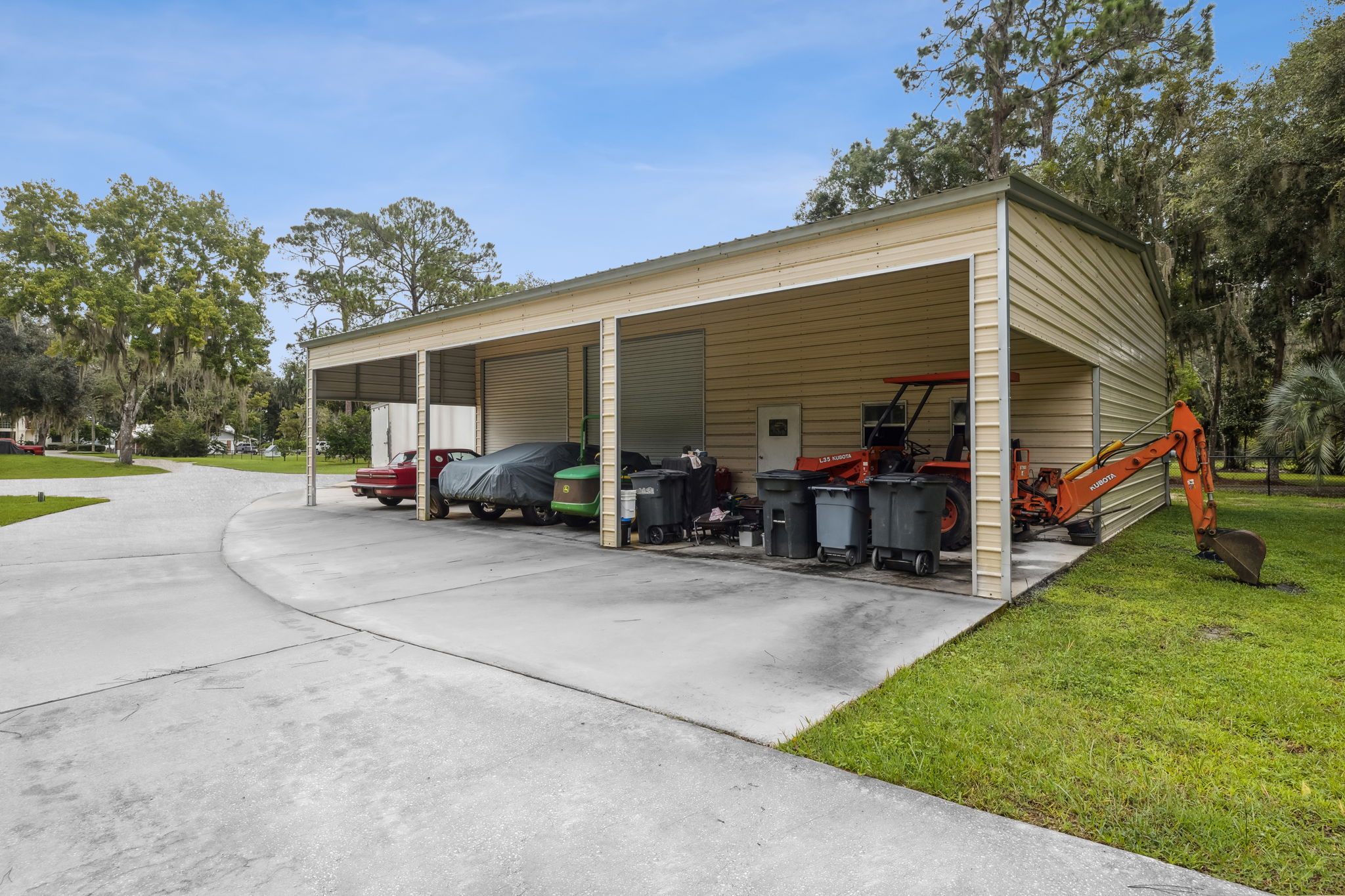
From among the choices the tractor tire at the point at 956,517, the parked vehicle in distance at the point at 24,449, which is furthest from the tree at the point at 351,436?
the tractor tire at the point at 956,517

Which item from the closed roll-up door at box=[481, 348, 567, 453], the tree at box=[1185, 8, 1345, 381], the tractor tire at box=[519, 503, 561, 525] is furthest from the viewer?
the closed roll-up door at box=[481, 348, 567, 453]

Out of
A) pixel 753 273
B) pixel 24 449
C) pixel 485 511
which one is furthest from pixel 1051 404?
pixel 24 449

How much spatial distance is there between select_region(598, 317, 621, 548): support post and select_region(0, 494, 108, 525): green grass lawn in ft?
36.6

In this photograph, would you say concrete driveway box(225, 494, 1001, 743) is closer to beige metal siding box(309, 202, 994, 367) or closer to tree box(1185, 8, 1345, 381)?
beige metal siding box(309, 202, 994, 367)

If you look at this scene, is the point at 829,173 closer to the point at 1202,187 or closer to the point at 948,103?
the point at 948,103

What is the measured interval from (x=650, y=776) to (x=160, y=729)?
259 centimetres

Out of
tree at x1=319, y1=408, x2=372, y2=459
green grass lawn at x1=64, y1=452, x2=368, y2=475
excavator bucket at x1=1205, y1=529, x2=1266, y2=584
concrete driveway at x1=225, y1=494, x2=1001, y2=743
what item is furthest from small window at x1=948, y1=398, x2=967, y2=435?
tree at x1=319, y1=408, x2=372, y2=459

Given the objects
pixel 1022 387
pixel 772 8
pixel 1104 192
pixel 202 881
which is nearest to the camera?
pixel 202 881

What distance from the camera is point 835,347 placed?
11992 mm

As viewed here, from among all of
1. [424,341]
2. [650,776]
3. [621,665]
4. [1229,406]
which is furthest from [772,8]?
[1229,406]

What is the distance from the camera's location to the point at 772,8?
16.7 meters

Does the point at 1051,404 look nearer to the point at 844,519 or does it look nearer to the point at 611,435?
the point at 844,519

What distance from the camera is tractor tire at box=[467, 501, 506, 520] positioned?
492 inches

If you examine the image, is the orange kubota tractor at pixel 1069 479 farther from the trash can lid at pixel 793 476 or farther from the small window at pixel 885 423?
A: the trash can lid at pixel 793 476
